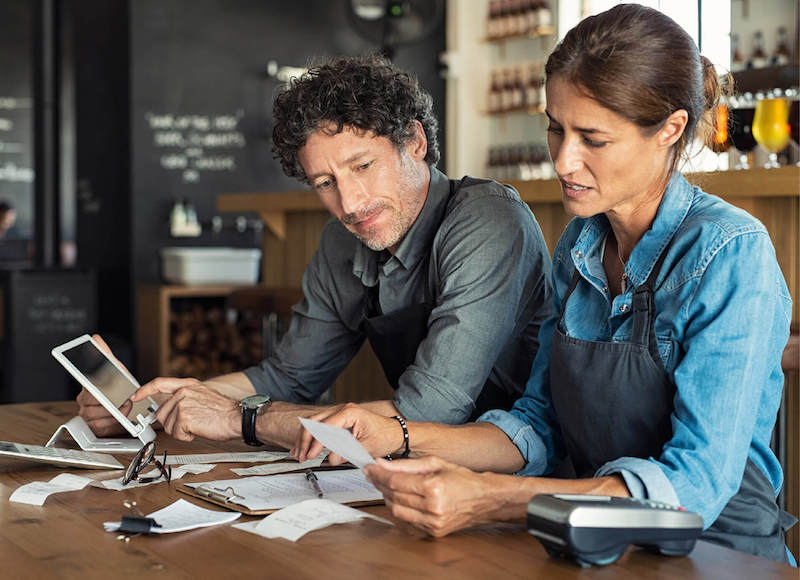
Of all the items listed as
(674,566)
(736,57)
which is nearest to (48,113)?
(736,57)

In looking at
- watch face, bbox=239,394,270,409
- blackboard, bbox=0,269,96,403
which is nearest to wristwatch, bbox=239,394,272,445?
watch face, bbox=239,394,270,409

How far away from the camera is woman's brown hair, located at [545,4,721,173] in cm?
140

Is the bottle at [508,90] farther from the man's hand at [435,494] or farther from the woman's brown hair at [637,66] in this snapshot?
the man's hand at [435,494]

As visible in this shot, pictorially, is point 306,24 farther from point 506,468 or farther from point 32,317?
point 506,468

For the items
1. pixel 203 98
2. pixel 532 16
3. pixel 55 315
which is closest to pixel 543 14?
pixel 532 16

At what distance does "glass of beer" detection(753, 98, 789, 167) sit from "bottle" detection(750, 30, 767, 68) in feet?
10.5

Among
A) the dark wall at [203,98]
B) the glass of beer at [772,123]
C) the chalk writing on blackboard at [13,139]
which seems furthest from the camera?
the chalk writing on blackboard at [13,139]

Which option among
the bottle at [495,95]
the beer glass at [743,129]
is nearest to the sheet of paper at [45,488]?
the beer glass at [743,129]

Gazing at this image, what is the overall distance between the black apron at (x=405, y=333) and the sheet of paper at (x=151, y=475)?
55 centimetres

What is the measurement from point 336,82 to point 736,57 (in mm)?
4449

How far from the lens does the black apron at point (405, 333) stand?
202cm

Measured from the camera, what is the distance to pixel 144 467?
1.63m

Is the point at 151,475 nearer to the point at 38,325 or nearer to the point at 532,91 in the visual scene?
the point at 38,325

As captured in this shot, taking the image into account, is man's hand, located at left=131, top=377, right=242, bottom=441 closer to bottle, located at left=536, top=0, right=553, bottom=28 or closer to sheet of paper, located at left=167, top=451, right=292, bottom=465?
sheet of paper, located at left=167, top=451, right=292, bottom=465
